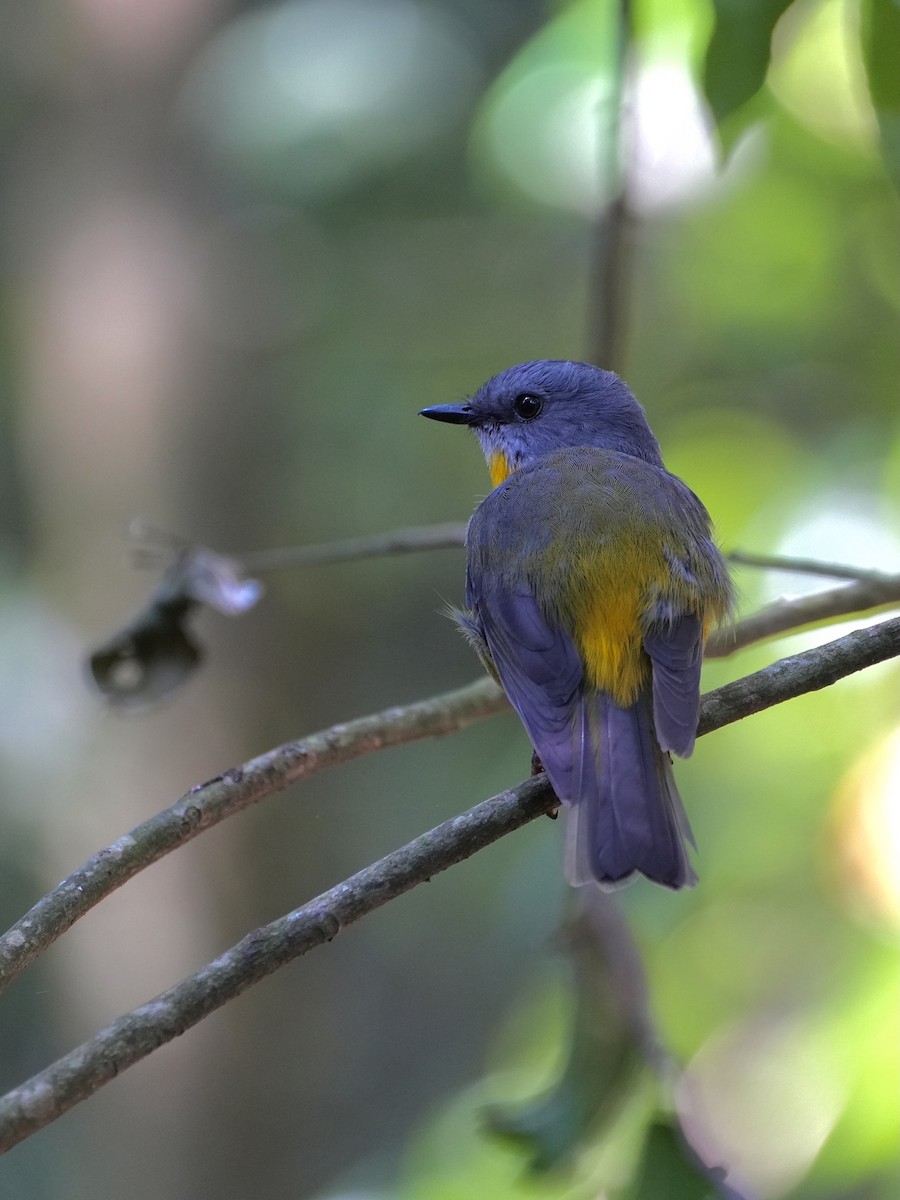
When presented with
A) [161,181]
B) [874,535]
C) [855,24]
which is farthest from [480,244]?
[855,24]

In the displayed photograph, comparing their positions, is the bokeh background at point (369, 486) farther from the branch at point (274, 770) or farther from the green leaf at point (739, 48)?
the green leaf at point (739, 48)

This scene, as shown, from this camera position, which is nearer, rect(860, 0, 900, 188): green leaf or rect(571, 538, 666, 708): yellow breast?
rect(860, 0, 900, 188): green leaf

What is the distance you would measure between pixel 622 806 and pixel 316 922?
77 centimetres

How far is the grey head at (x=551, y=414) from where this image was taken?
13.2 ft

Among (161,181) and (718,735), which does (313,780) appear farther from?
(161,181)

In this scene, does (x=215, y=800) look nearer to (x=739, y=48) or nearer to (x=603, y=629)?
(x=603, y=629)

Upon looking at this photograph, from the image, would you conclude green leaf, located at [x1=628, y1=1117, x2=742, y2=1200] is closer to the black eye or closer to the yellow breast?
the yellow breast

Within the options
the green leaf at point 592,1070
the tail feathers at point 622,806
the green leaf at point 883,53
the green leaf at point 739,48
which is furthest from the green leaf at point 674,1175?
the green leaf at point 739,48

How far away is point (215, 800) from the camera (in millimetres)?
2406

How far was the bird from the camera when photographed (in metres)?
2.44

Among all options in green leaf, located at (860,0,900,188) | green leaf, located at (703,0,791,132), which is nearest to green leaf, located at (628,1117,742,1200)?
green leaf, located at (860,0,900,188)

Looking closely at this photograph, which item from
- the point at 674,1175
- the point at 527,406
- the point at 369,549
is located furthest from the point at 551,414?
the point at 674,1175

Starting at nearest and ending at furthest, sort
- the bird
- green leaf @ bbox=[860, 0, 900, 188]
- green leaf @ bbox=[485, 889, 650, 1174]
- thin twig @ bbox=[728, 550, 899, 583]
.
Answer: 1. green leaf @ bbox=[860, 0, 900, 188]
2. the bird
3. green leaf @ bbox=[485, 889, 650, 1174]
4. thin twig @ bbox=[728, 550, 899, 583]

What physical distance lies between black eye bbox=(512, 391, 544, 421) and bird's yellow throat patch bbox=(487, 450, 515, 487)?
0.46 ft
